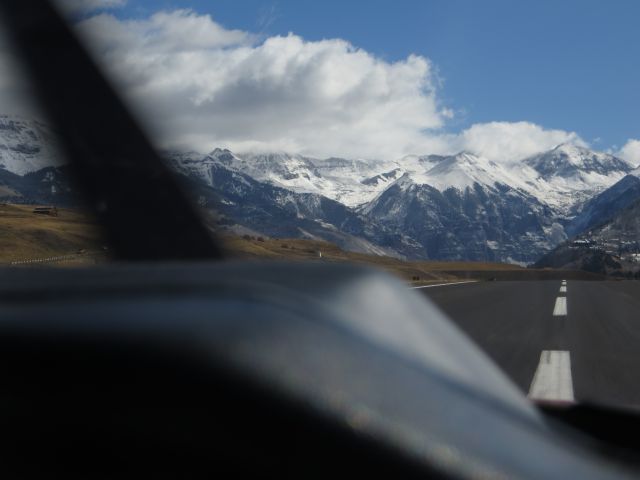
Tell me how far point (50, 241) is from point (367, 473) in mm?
61990

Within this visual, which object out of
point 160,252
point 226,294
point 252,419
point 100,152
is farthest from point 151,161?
point 252,419

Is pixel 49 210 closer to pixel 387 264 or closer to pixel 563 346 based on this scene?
pixel 563 346

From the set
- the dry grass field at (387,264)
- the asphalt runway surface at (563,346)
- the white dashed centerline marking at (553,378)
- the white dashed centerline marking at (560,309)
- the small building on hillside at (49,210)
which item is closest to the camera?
the small building on hillside at (49,210)

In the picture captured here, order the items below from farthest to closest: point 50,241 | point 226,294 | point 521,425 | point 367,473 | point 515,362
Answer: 1. point 50,241
2. point 515,362
3. point 521,425
4. point 226,294
5. point 367,473

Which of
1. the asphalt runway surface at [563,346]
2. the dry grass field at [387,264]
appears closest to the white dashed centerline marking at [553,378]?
the asphalt runway surface at [563,346]

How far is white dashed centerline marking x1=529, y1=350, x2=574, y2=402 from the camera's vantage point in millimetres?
6988

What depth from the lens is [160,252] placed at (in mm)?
3150

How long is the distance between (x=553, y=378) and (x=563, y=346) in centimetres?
331

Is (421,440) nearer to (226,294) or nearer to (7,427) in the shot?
(226,294)

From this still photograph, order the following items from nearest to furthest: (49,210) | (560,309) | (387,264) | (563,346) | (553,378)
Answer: (553,378) < (563,346) < (49,210) < (560,309) < (387,264)

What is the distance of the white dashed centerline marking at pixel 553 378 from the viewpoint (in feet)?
22.9

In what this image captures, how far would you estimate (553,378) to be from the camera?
8102 millimetres

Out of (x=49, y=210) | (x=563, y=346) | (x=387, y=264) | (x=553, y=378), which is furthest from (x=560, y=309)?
(x=387, y=264)

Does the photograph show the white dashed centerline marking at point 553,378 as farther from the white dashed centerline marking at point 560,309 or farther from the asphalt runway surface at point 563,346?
the white dashed centerline marking at point 560,309
